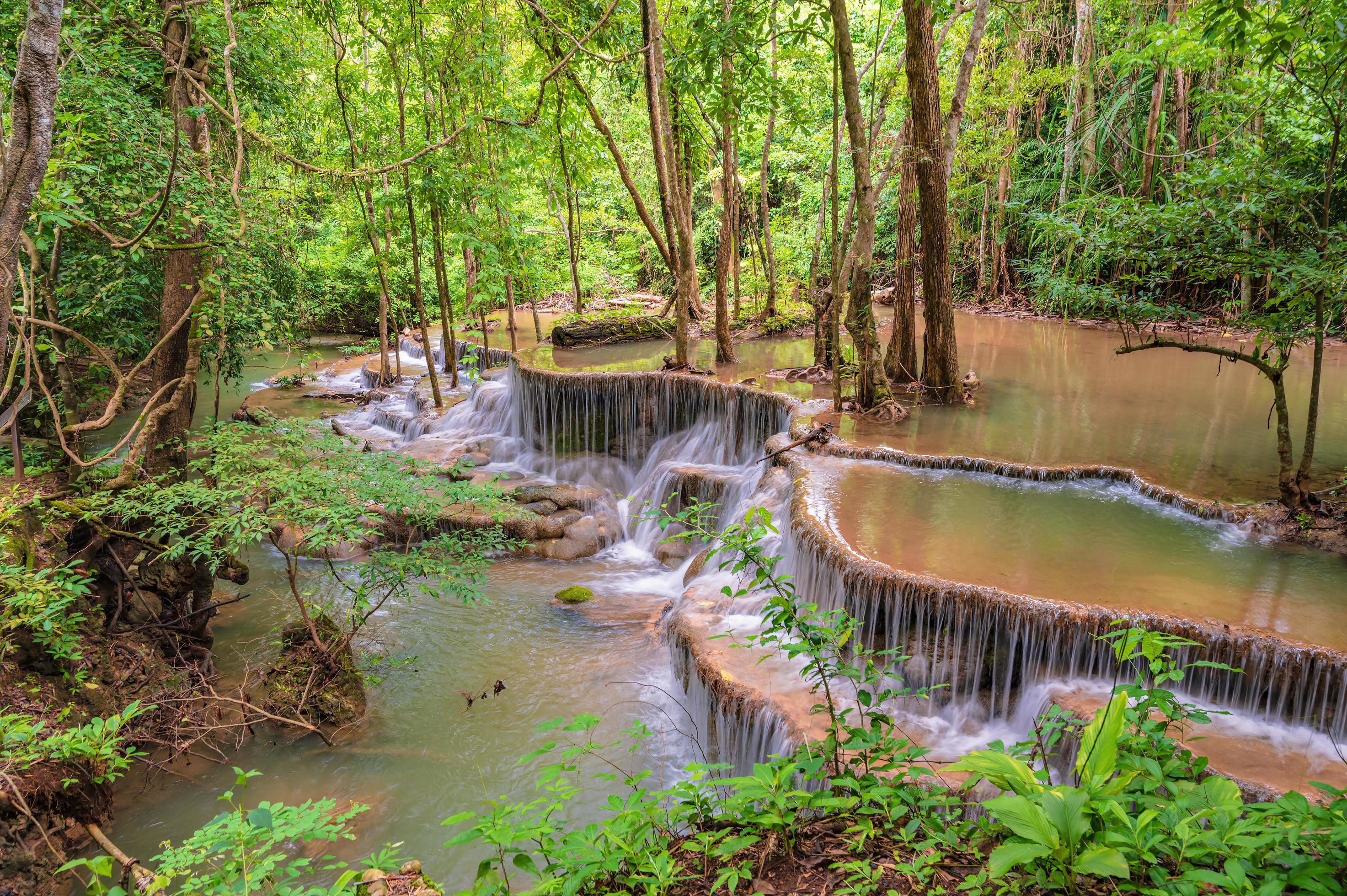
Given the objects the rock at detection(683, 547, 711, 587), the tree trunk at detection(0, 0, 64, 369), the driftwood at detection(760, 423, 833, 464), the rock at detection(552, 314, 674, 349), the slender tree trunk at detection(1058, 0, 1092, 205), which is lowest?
the rock at detection(683, 547, 711, 587)

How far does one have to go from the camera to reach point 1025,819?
1888 millimetres


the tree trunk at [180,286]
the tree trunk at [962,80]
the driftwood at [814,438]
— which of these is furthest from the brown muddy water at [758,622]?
the tree trunk at [962,80]

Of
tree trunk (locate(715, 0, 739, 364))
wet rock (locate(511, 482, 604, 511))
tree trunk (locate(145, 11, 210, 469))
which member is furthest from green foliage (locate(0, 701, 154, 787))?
tree trunk (locate(715, 0, 739, 364))

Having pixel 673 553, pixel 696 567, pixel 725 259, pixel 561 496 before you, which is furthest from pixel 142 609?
pixel 725 259

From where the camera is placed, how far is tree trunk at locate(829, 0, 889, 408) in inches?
304

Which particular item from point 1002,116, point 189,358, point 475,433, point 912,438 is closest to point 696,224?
point 1002,116

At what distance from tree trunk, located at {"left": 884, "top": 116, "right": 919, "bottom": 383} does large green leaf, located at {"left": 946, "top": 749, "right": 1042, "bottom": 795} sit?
7.92 meters

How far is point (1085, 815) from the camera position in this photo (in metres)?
2.02

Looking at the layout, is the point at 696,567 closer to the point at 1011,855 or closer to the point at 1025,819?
the point at 1025,819

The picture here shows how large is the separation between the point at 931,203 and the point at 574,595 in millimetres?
6499

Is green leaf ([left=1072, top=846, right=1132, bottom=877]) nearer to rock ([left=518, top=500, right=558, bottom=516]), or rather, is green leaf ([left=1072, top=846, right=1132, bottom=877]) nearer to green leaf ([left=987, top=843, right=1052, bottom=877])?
green leaf ([left=987, top=843, right=1052, bottom=877])

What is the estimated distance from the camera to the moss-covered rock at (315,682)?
5695 mm

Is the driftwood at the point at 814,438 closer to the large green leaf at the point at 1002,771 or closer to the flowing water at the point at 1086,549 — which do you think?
the flowing water at the point at 1086,549

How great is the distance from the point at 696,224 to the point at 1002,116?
10.1 meters
